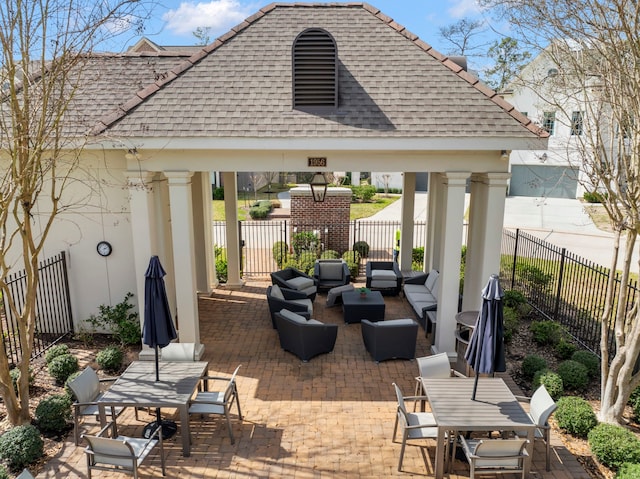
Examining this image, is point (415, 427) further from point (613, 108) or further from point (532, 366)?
point (613, 108)

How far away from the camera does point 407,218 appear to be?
14250 millimetres

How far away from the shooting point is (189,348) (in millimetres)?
7582

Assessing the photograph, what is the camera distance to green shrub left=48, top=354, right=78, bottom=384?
805cm

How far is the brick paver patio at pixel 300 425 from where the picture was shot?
6.04 meters

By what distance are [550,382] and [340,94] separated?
6.04 m

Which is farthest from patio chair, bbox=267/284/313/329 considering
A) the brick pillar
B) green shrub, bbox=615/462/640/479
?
the brick pillar

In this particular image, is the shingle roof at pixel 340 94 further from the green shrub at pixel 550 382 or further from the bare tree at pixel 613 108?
the green shrub at pixel 550 382

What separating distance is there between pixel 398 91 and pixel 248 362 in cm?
583

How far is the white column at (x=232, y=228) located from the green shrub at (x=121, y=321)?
398 cm

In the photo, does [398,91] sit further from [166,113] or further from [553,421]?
[553,421]

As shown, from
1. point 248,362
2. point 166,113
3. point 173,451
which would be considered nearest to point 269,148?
point 166,113

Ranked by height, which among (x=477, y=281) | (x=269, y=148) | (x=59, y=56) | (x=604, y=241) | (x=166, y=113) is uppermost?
(x=59, y=56)

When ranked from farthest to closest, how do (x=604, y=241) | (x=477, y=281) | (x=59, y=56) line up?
(x=604, y=241)
(x=477, y=281)
(x=59, y=56)

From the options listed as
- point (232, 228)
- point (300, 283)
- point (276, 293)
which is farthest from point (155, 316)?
point (232, 228)
